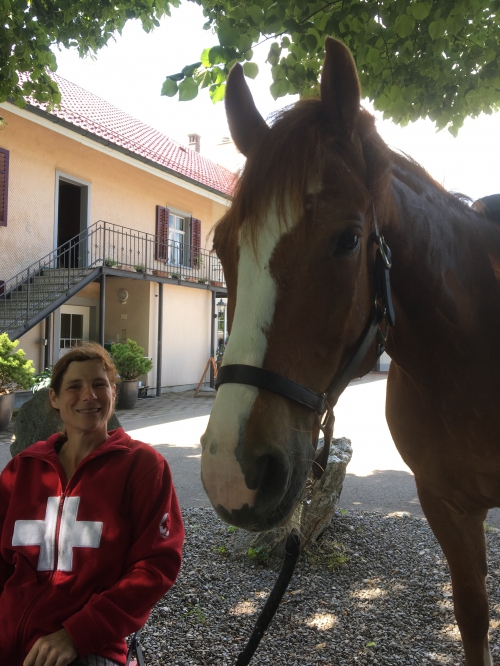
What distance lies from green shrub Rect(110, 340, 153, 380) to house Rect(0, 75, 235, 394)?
0.83 m

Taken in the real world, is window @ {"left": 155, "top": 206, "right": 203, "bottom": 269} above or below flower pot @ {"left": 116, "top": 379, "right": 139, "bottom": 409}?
above

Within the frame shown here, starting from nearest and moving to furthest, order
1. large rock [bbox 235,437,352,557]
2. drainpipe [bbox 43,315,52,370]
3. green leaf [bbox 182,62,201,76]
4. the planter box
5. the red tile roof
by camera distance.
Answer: green leaf [bbox 182,62,201,76]
large rock [bbox 235,437,352,557]
the planter box
drainpipe [bbox 43,315,52,370]
the red tile roof

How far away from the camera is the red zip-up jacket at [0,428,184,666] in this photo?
149 centimetres

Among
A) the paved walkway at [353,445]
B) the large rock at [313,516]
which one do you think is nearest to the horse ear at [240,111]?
the large rock at [313,516]

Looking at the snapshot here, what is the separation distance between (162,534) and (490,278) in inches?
58.0

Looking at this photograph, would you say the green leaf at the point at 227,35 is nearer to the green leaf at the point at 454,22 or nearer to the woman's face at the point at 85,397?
the green leaf at the point at 454,22

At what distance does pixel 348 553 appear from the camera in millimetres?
3744

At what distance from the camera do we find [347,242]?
4.08 ft

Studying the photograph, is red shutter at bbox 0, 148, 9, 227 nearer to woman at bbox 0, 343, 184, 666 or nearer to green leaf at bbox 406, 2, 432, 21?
green leaf at bbox 406, 2, 432, 21

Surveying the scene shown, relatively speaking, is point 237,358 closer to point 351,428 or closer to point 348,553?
point 348,553

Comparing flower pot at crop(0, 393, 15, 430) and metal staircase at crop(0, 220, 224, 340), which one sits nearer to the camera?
flower pot at crop(0, 393, 15, 430)

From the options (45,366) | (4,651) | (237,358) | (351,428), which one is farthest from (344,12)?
(45,366)

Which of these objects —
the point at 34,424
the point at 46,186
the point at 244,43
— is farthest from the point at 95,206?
the point at 244,43

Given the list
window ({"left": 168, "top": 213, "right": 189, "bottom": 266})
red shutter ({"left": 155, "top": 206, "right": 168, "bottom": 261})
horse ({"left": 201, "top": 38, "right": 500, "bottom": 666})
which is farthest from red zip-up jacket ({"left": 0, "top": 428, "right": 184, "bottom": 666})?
window ({"left": 168, "top": 213, "right": 189, "bottom": 266})
